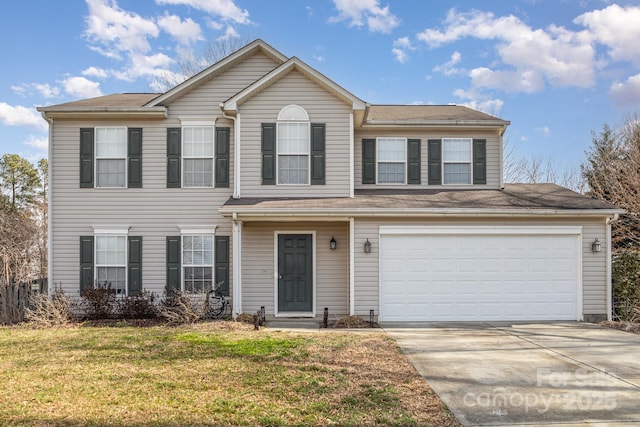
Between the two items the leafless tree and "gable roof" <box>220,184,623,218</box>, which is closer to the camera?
"gable roof" <box>220,184,623,218</box>

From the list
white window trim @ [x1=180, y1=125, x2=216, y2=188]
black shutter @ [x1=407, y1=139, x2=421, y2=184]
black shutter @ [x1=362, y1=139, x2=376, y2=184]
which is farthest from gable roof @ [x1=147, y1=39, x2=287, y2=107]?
black shutter @ [x1=407, y1=139, x2=421, y2=184]

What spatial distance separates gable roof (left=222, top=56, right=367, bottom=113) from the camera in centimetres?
1070

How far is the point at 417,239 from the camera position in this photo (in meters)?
10.3

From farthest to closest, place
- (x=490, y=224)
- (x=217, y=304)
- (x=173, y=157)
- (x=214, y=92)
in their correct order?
(x=214, y=92)
(x=173, y=157)
(x=217, y=304)
(x=490, y=224)

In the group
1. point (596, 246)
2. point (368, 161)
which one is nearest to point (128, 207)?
point (368, 161)

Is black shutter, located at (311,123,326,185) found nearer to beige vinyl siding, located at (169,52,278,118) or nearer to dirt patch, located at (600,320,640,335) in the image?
beige vinyl siding, located at (169,52,278,118)

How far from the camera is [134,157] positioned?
1130 cm

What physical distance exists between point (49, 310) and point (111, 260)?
5.95ft

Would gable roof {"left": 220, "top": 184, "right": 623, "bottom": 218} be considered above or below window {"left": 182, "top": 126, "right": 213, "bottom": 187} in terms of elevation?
below

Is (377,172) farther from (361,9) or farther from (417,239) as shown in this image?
(361,9)

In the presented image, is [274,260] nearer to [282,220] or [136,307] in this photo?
Answer: [282,220]

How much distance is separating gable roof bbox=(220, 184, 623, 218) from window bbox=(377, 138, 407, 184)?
Result: 1.17m

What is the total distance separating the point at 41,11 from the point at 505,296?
56.8 ft

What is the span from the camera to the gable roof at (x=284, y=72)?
1070 centimetres
